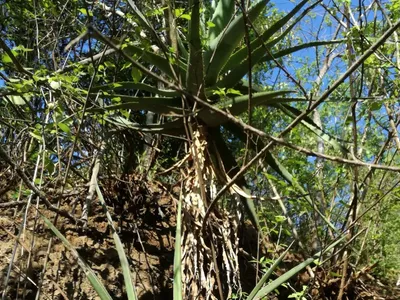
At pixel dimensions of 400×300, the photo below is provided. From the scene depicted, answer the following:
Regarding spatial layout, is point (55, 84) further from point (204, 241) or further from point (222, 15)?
point (222, 15)

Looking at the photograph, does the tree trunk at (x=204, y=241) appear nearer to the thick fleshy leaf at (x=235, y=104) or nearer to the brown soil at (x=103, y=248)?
the thick fleshy leaf at (x=235, y=104)

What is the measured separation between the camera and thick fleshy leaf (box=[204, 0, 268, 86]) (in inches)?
106

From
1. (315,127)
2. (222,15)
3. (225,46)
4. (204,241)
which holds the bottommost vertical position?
(204,241)

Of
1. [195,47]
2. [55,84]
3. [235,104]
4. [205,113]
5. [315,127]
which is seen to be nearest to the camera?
[55,84]

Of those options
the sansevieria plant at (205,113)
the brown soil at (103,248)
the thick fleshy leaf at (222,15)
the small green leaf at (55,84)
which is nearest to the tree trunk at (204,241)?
the sansevieria plant at (205,113)

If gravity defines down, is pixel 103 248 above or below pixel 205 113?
below

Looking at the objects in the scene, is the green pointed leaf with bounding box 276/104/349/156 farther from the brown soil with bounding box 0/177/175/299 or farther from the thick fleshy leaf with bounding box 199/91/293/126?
the brown soil with bounding box 0/177/175/299

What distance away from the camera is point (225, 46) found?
2.74 m

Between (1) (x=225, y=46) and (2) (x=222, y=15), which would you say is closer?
(1) (x=225, y=46)

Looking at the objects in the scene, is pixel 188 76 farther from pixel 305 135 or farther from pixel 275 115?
pixel 305 135

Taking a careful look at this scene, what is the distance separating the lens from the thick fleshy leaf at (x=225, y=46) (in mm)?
2689

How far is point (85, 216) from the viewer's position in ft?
8.31

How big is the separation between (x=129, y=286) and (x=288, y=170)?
1713 mm

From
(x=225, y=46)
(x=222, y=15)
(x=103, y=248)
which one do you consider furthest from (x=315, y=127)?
(x=103, y=248)
